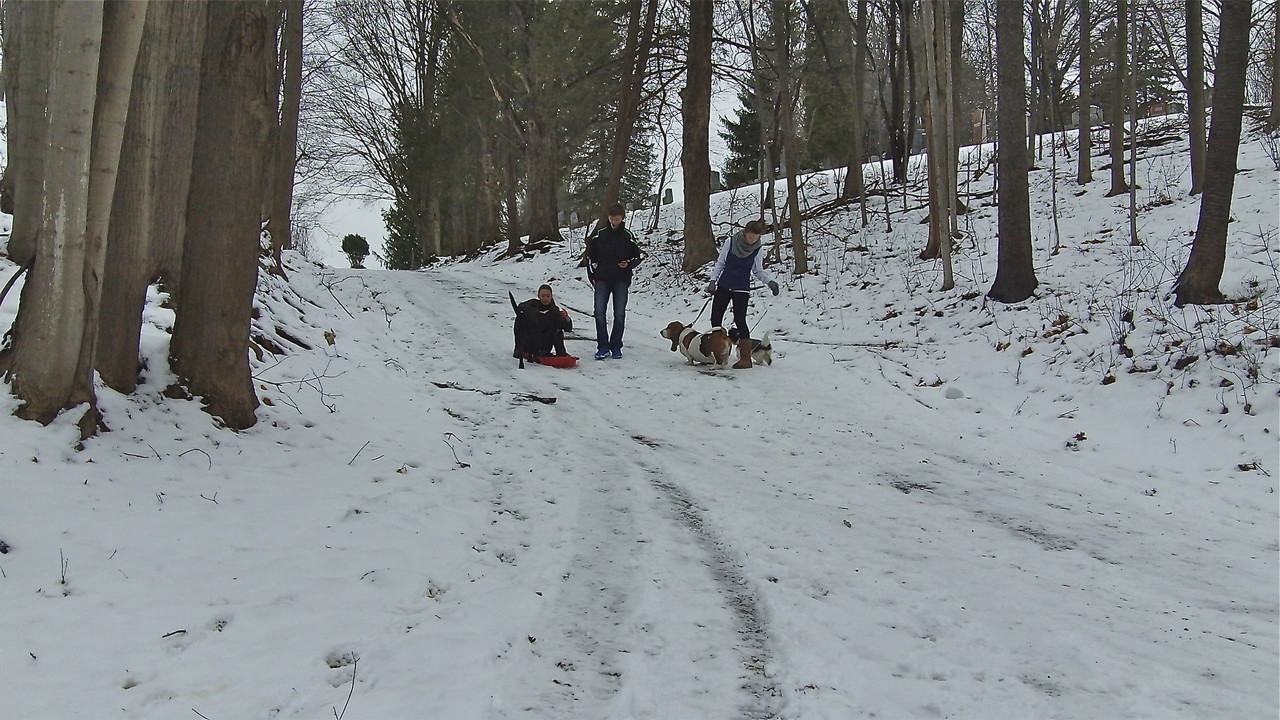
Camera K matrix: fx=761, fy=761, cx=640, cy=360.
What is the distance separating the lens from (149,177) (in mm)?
4648

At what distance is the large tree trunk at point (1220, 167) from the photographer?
8.09 meters

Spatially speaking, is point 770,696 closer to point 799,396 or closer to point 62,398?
point 62,398

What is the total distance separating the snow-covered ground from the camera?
2.82 m

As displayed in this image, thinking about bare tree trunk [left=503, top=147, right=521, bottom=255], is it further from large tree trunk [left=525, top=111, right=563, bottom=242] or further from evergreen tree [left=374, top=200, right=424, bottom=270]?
evergreen tree [left=374, top=200, right=424, bottom=270]

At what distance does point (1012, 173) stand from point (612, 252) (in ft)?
18.4

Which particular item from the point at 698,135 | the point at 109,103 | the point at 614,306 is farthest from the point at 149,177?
the point at 698,135

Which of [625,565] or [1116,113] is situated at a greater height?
[1116,113]

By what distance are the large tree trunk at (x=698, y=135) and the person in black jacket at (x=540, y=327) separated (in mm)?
7798

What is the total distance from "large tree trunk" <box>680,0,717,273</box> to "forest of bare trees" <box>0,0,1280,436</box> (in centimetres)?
6

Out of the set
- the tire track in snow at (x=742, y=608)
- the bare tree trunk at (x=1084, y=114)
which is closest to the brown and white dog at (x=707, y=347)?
the tire track in snow at (x=742, y=608)

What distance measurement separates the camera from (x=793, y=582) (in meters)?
3.73

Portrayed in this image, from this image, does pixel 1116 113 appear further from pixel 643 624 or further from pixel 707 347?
pixel 643 624

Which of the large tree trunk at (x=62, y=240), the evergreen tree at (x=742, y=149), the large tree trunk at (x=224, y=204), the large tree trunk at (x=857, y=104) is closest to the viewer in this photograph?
the large tree trunk at (x=62, y=240)

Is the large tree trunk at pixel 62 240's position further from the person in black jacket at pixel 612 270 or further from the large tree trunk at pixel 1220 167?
the large tree trunk at pixel 1220 167
